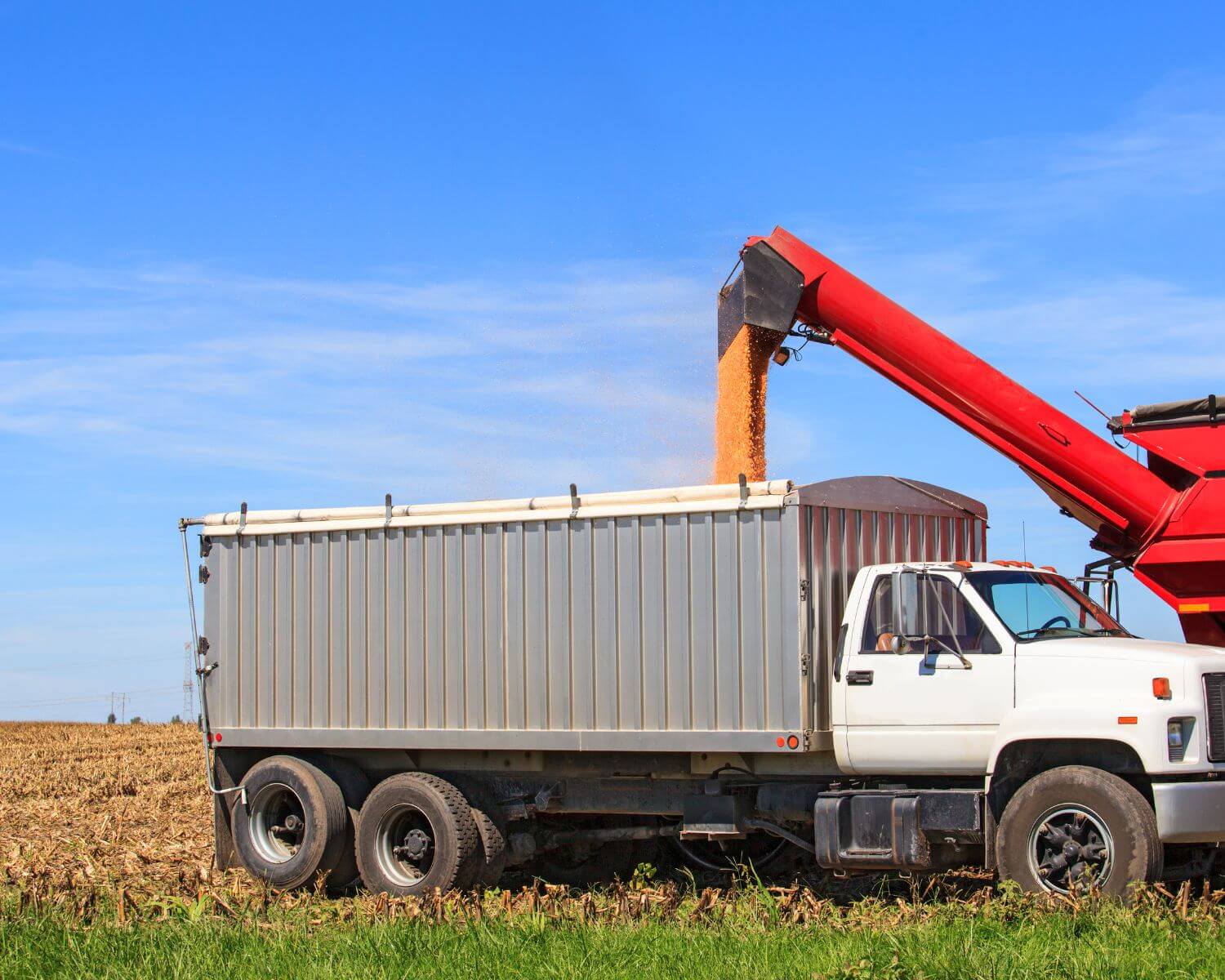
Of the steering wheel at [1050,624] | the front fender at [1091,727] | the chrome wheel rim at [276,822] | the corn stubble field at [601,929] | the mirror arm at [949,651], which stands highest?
the steering wheel at [1050,624]

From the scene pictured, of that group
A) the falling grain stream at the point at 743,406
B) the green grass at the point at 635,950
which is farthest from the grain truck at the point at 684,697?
the falling grain stream at the point at 743,406

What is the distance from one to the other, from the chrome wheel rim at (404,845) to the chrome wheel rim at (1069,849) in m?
4.86

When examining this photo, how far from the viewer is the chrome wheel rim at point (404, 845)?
12.9m

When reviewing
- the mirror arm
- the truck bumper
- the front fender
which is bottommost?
the truck bumper

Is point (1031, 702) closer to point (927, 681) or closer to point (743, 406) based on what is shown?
point (927, 681)

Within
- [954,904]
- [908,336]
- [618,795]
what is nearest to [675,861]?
[618,795]

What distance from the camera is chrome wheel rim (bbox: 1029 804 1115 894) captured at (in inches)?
398

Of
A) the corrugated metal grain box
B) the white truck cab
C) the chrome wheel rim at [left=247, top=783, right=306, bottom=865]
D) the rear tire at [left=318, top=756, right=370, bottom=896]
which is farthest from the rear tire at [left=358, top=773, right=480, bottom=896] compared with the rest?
the white truck cab

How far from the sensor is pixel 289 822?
13.7 meters

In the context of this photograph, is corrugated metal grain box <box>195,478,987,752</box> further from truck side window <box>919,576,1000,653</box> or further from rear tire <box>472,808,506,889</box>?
truck side window <box>919,576,1000,653</box>

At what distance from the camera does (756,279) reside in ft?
47.9

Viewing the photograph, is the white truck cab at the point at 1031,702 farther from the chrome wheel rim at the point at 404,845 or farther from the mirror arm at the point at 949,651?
the chrome wheel rim at the point at 404,845

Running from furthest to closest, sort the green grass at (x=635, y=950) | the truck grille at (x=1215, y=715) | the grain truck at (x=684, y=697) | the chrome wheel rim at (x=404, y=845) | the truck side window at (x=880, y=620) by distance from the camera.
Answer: the chrome wheel rim at (x=404, y=845), the truck side window at (x=880, y=620), the grain truck at (x=684, y=697), the truck grille at (x=1215, y=715), the green grass at (x=635, y=950)

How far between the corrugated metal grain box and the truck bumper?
94.7 inches
